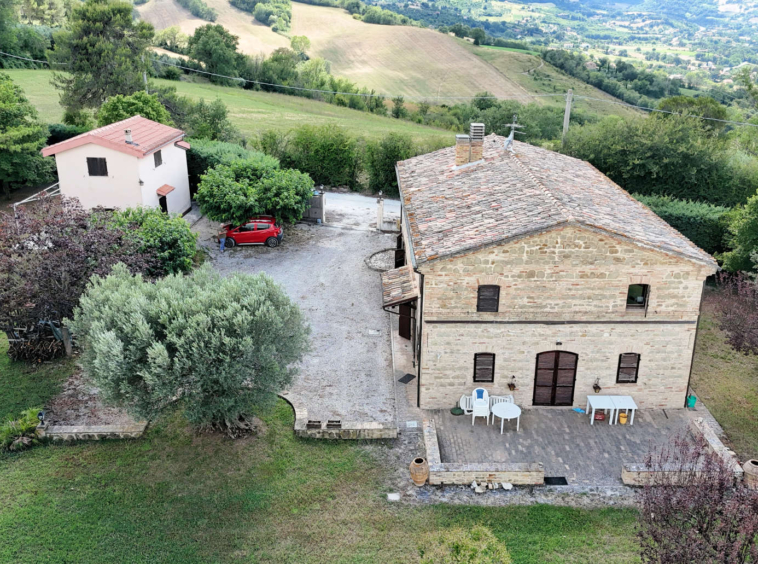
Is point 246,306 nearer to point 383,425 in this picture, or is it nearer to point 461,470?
point 383,425

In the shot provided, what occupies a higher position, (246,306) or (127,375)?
(246,306)

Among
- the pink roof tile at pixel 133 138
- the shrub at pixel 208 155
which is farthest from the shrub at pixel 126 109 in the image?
the pink roof tile at pixel 133 138

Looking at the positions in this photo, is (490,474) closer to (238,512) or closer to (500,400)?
(500,400)

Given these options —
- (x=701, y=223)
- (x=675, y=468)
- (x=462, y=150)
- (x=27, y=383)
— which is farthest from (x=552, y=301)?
(x=27, y=383)

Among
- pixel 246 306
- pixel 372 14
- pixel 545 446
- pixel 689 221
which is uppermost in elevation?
pixel 372 14

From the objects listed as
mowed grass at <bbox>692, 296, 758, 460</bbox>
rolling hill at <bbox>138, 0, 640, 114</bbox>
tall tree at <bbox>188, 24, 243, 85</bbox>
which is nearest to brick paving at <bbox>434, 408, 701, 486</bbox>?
mowed grass at <bbox>692, 296, 758, 460</bbox>

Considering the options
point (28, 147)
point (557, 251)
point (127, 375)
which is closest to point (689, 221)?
point (557, 251)

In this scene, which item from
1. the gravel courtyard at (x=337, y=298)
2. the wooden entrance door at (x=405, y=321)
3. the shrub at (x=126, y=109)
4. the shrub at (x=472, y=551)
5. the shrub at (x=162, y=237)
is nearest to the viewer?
the shrub at (x=472, y=551)

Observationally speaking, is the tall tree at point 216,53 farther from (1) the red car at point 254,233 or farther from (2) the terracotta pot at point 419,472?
(2) the terracotta pot at point 419,472
